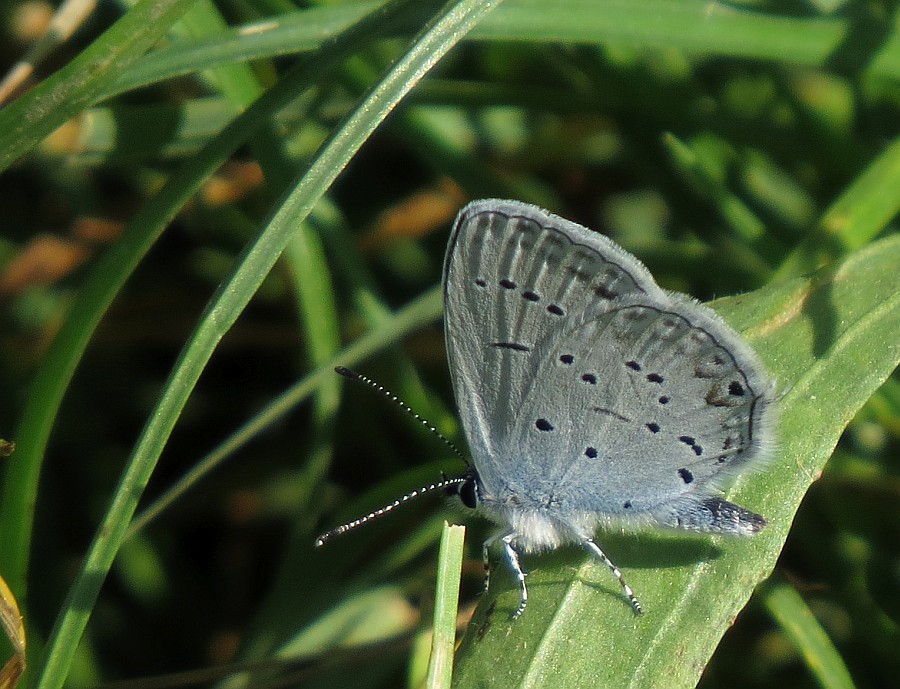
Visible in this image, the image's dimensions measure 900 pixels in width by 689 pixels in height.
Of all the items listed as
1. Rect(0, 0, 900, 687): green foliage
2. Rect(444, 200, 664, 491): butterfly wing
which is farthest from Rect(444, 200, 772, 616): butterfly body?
Rect(0, 0, 900, 687): green foliage

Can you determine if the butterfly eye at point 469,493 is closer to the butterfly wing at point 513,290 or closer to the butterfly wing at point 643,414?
the butterfly wing at point 643,414

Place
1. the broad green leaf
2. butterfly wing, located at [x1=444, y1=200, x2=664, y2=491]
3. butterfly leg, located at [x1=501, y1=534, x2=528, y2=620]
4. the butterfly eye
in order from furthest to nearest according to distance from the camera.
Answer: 1. the butterfly eye
2. butterfly wing, located at [x1=444, y1=200, x2=664, y2=491]
3. butterfly leg, located at [x1=501, y1=534, x2=528, y2=620]
4. the broad green leaf

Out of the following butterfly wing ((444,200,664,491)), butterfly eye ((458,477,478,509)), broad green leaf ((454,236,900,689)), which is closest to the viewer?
broad green leaf ((454,236,900,689))

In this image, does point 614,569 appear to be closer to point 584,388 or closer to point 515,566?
point 515,566

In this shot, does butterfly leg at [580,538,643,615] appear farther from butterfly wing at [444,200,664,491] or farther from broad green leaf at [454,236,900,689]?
butterfly wing at [444,200,664,491]

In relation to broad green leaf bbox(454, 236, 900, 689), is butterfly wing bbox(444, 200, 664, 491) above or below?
above

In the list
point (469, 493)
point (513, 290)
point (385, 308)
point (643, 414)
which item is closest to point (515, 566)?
point (469, 493)

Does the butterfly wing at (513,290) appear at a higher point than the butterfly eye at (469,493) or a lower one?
higher

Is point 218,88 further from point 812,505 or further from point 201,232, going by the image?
point 812,505

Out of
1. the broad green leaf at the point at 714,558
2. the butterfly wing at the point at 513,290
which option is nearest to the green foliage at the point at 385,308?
the broad green leaf at the point at 714,558
